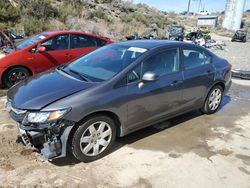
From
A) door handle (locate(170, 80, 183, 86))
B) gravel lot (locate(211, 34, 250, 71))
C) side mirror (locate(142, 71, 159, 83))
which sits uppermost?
side mirror (locate(142, 71, 159, 83))

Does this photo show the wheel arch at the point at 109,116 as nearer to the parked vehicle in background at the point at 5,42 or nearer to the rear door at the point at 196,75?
the rear door at the point at 196,75

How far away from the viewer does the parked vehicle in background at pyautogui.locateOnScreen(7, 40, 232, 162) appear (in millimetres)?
3715

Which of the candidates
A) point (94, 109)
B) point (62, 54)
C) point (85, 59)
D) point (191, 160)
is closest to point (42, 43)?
point (62, 54)

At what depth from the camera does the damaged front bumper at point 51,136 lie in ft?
12.0

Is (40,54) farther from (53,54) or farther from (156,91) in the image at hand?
(156,91)

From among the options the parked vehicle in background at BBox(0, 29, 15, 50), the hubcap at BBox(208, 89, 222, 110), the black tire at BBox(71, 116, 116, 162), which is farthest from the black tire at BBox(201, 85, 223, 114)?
the parked vehicle in background at BBox(0, 29, 15, 50)

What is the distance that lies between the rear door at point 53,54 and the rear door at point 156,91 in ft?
12.3

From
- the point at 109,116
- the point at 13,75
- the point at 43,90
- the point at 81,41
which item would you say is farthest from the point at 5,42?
the point at 109,116

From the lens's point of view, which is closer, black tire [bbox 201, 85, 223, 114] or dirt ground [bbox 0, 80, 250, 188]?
dirt ground [bbox 0, 80, 250, 188]

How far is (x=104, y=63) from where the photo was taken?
4695mm

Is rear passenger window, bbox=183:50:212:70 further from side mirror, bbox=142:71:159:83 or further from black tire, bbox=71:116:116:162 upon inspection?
black tire, bbox=71:116:116:162

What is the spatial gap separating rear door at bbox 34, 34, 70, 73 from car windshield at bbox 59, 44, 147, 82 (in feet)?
9.06

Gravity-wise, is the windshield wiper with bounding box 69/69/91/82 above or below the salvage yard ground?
above

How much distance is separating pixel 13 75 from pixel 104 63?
3637 mm
